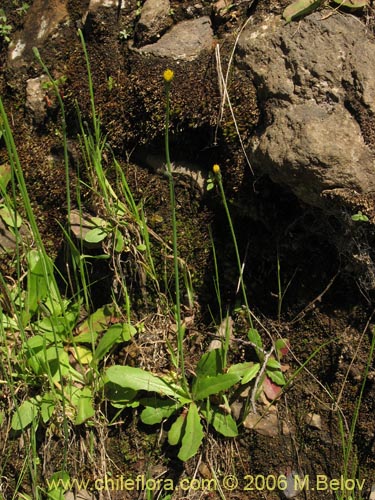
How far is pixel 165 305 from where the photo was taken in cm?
214

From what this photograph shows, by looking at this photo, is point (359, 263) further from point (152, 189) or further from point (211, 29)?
point (211, 29)

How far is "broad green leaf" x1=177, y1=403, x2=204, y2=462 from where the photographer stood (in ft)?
6.14

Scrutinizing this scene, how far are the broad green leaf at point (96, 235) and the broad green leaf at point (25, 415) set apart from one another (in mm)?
613

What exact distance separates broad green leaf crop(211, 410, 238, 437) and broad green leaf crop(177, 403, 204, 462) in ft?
0.22

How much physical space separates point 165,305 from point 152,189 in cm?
45

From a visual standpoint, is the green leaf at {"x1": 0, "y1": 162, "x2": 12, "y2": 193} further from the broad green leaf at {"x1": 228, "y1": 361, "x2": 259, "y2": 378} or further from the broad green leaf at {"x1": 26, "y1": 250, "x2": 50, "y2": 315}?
the broad green leaf at {"x1": 228, "y1": 361, "x2": 259, "y2": 378}

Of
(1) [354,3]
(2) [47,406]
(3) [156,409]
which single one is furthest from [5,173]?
(1) [354,3]

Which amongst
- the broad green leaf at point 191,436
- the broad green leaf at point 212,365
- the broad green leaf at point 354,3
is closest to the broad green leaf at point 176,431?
the broad green leaf at point 191,436

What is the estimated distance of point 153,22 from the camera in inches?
86.2

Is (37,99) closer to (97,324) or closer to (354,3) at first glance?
(97,324)

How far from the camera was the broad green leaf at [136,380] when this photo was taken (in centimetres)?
196

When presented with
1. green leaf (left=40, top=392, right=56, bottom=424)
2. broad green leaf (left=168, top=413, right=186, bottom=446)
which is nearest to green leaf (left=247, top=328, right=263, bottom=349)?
broad green leaf (left=168, top=413, right=186, bottom=446)

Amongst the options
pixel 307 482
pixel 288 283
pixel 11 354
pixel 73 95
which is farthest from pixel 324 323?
pixel 73 95

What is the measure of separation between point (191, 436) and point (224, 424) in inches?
5.1
